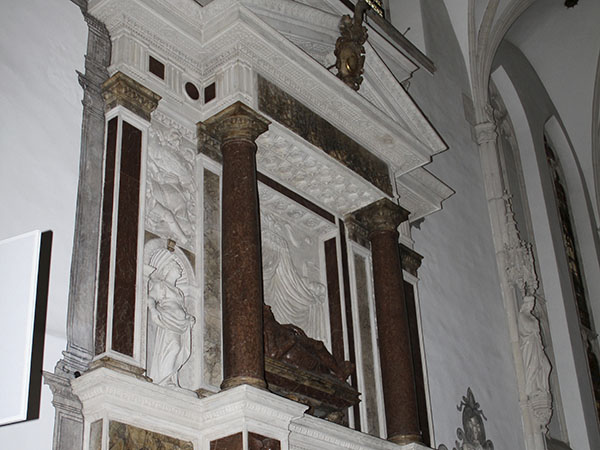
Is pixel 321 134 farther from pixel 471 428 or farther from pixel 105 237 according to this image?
pixel 471 428

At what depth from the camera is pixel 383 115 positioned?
891cm

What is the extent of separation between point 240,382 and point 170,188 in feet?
5.89

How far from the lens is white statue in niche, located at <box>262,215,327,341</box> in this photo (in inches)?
321

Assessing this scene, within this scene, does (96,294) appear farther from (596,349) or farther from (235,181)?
(596,349)

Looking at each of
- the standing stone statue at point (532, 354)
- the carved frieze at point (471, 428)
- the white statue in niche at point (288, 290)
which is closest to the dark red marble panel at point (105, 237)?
the white statue in niche at point (288, 290)

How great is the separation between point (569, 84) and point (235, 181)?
41.9ft

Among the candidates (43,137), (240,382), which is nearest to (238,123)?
(43,137)

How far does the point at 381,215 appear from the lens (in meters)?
9.01

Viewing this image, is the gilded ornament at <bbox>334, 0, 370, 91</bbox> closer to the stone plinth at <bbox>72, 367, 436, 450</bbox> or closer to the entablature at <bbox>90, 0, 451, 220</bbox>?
the entablature at <bbox>90, 0, 451, 220</bbox>

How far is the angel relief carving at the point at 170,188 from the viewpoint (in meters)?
6.94

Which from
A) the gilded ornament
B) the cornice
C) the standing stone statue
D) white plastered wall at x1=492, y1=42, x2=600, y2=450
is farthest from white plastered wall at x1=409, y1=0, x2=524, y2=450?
the cornice

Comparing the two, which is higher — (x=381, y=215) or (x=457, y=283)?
(x=457, y=283)

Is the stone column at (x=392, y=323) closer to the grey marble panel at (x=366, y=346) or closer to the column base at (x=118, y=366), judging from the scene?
the grey marble panel at (x=366, y=346)

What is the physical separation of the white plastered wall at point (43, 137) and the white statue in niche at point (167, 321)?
0.70m
